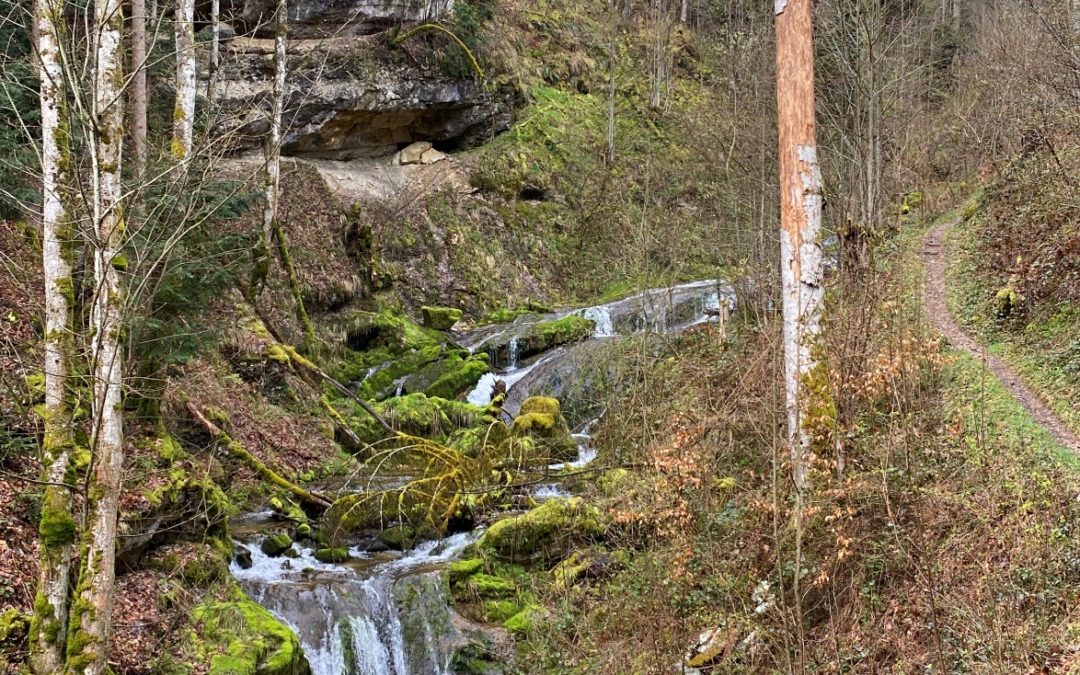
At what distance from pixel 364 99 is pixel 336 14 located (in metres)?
2.42

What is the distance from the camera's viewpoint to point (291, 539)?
32.4ft

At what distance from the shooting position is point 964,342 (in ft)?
37.0

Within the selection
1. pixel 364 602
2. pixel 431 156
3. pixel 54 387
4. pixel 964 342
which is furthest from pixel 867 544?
pixel 431 156

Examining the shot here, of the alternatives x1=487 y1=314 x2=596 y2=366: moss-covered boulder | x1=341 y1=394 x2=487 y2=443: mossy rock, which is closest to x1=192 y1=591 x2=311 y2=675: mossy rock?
x1=341 y1=394 x2=487 y2=443: mossy rock

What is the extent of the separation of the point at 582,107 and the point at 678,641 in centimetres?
2437

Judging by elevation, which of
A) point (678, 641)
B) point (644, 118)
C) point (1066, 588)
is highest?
point (644, 118)

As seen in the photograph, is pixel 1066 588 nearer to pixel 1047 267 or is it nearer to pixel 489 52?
pixel 1047 267

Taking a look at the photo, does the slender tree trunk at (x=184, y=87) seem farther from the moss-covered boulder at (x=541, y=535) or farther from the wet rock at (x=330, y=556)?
the moss-covered boulder at (x=541, y=535)

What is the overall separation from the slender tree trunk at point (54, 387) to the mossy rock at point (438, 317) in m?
14.4

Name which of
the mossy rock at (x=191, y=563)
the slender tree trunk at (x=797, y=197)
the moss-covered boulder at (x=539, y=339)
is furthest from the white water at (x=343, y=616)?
the moss-covered boulder at (x=539, y=339)

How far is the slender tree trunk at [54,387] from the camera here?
5.09m

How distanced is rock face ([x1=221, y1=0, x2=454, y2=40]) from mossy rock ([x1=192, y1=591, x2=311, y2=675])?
15.9 metres

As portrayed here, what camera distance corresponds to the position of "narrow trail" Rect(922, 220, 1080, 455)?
8.02 meters

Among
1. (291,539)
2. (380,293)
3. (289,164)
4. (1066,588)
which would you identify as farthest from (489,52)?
(1066,588)
